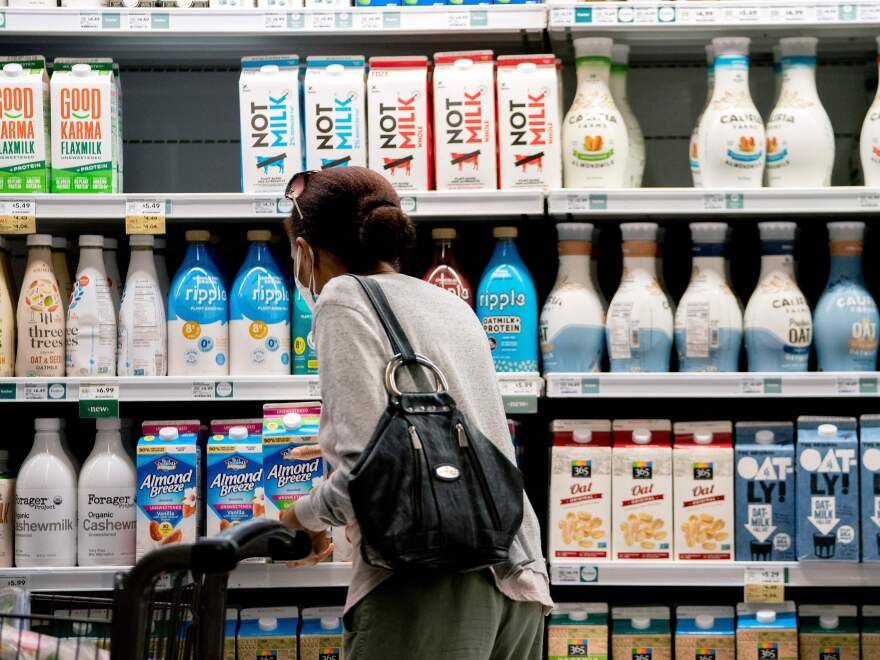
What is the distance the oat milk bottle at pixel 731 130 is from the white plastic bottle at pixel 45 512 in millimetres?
1692

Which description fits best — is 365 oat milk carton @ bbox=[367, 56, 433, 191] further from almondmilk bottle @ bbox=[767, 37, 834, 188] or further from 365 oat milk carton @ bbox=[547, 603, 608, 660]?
365 oat milk carton @ bbox=[547, 603, 608, 660]

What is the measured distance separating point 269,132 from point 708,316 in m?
1.14

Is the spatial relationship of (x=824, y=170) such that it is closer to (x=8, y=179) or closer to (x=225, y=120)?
(x=225, y=120)

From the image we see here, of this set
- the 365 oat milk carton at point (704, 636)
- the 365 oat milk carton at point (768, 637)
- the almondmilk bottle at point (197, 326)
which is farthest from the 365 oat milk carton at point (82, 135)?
the 365 oat milk carton at point (768, 637)

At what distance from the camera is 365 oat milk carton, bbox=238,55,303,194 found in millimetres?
2773

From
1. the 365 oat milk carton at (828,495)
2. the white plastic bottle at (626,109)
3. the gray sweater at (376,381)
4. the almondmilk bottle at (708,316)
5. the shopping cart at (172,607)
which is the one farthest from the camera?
the white plastic bottle at (626,109)

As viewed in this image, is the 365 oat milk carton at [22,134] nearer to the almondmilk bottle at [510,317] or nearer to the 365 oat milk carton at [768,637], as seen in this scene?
the almondmilk bottle at [510,317]

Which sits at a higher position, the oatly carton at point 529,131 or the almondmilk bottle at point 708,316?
the oatly carton at point 529,131

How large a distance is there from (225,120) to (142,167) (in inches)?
10.5

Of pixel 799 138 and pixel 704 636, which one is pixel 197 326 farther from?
pixel 799 138

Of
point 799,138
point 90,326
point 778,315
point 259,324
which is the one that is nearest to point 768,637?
point 778,315

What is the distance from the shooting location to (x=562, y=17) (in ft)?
8.90

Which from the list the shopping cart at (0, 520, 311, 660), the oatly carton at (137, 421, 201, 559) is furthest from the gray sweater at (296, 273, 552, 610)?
the oatly carton at (137, 421, 201, 559)

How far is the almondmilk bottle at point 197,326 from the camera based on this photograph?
2777mm
